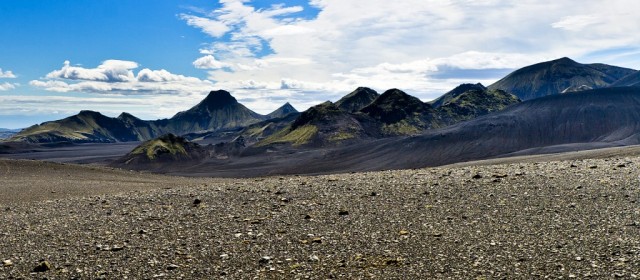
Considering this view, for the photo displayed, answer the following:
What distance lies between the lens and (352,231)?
1900cm

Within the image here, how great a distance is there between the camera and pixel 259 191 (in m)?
28.6

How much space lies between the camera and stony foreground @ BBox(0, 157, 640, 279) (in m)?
14.8

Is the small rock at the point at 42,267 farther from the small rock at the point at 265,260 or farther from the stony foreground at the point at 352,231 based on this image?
the small rock at the point at 265,260

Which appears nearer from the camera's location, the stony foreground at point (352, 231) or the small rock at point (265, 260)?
the stony foreground at point (352, 231)

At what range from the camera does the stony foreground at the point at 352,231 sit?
48.6 feet

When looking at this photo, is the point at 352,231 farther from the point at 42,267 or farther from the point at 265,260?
the point at 42,267

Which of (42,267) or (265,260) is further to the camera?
(265,260)

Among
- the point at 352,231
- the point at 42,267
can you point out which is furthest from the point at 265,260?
the point at 42,267

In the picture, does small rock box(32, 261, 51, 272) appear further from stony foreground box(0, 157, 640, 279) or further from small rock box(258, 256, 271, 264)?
small rock box(258, 256, 271, 264)

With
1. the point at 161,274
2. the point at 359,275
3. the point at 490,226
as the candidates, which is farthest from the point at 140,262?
the point at 490,226

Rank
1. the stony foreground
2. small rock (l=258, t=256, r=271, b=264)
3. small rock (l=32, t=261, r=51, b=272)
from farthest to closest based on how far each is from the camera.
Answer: small rock (l=258, t=256, r=271, b=264) < small rock (l=32, t=261, r=51, b=272) < the stony foreground

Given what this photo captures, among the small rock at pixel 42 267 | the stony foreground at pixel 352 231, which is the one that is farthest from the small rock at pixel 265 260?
the small rock at pixel 42 267

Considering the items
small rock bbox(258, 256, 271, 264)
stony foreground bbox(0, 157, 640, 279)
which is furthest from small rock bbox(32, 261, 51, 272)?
small rock bbox(258, 256, 271, 264)

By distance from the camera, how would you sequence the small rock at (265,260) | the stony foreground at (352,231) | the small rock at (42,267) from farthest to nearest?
the small rock at (265,260) → the small rock at (42,267) → the stony foreground at (352,231)
